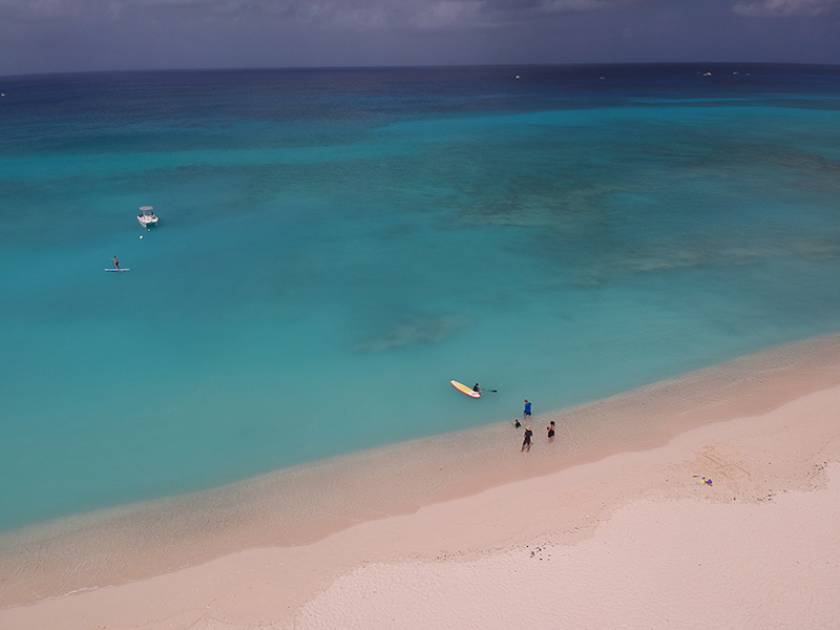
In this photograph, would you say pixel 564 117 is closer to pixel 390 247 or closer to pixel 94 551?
pixel 390 247

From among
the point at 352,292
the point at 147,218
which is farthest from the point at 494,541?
the point at 147,218

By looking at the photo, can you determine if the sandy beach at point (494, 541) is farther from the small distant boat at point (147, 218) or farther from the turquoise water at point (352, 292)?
the small distant boat at point (147, 218)

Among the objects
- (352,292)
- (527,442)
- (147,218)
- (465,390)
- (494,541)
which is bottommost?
(494,541)

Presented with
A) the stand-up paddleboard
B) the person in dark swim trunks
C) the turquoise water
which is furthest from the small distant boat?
the person in dark swim trunks

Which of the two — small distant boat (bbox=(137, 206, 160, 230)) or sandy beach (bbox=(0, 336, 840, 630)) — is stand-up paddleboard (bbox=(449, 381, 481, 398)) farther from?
small distant boat (bbox=(137, 206, 160, 230))

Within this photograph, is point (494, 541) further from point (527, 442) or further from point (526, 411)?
point (526, 411)

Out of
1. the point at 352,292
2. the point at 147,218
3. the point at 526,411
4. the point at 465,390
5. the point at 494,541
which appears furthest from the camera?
the point at 147,218

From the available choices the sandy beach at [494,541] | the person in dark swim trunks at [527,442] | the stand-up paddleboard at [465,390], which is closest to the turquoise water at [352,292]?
the stand-up paddleboard at [465,390]
